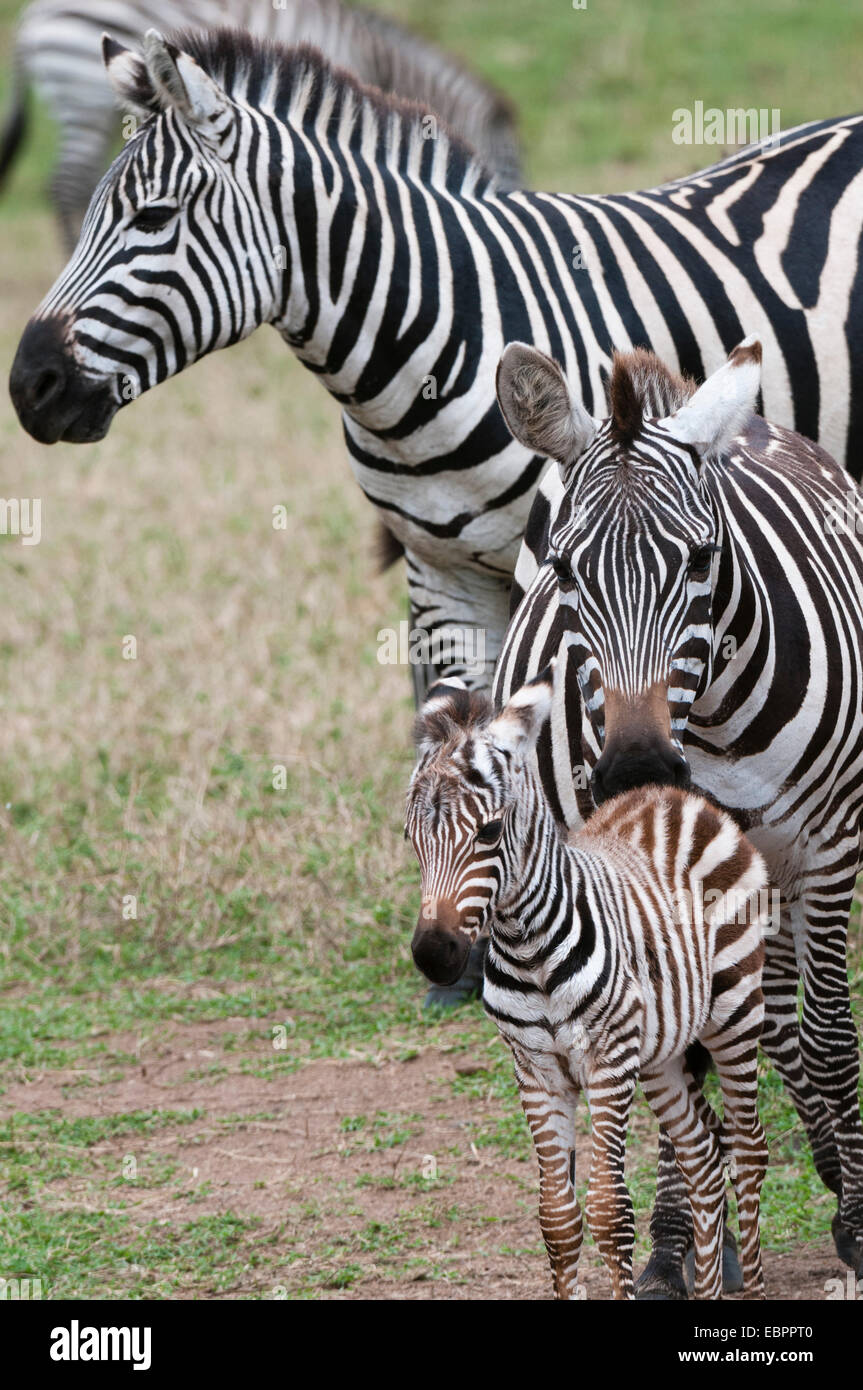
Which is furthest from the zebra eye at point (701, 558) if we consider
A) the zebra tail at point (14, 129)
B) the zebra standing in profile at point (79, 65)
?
the zebra tail at point (14, 129)

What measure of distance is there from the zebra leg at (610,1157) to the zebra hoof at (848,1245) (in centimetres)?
115

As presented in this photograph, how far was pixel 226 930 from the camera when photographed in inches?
284

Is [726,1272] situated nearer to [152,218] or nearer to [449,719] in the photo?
[449,719]

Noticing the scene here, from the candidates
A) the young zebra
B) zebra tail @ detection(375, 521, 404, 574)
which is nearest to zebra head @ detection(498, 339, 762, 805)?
the young zebra

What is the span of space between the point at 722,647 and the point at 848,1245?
5.49ft

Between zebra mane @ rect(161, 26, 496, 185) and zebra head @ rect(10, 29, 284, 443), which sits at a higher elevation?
zebra mane @ rect(161, 26, 496, 185)

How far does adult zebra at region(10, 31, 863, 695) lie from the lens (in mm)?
5793

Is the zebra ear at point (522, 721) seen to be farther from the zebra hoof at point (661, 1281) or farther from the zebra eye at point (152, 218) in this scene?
the zebra eye at point (152, 218)

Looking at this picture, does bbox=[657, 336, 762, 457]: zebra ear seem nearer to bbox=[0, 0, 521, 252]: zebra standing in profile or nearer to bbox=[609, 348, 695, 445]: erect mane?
bbox=[609, 348, 695, 445]: erect mane

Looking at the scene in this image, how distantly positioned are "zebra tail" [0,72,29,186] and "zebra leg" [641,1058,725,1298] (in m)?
14.7

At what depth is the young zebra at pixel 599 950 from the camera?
3570mm

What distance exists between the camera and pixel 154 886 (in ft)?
23.9

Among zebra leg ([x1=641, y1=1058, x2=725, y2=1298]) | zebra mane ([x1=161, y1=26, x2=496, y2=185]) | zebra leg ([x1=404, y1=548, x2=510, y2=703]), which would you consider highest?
zebra mane ([x1=161, y1=26, x2=496, y2=185])
